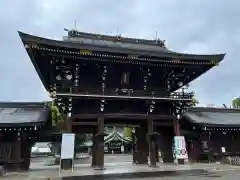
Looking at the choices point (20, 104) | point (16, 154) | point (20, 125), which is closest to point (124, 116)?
point (20, 125)

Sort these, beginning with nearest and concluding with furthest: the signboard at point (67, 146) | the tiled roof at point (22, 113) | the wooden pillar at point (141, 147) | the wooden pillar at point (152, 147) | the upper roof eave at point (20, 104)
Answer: the signboard at point (67, 146) → the tiled roof at point (22, 113) → the wooden pillar at point (152, 147) → the upper roof eave at point (20, 104) → the wooden pillar at point (141, 147)

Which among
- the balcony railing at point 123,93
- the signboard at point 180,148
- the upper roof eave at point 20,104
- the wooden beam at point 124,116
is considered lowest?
the signboard at point 180,148

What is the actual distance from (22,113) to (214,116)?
17143 millimetres

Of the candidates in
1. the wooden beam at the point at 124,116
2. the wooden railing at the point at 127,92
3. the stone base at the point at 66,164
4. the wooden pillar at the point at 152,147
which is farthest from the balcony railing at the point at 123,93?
the stone base at the point at 66,164

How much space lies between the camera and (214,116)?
25875 mm

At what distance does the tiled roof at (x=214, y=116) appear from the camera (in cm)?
2331

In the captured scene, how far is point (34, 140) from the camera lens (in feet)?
67.9

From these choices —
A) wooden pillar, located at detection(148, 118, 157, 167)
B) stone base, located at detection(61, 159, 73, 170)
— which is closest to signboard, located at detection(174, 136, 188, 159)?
wooden pillar, located at detection(148, 118, 157, 167)

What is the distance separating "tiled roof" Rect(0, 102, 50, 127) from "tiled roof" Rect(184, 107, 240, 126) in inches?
474

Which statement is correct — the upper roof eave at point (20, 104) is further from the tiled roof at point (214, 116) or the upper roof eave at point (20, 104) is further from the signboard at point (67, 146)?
the tiled roof at point (214, 116)

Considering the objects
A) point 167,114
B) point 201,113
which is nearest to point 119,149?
point 201,113

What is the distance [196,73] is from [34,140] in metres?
13.9

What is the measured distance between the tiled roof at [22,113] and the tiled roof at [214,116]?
12.0m

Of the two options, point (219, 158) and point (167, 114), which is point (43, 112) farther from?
point (219, 158)
